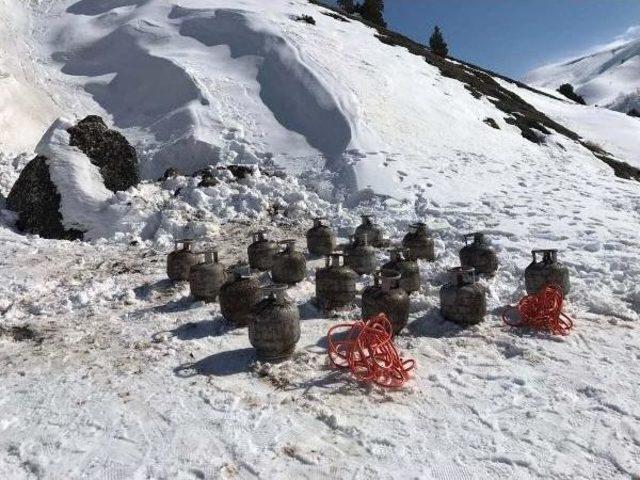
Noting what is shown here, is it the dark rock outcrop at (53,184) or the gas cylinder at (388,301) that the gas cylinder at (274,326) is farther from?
the dark rock outcrop at (53,184)

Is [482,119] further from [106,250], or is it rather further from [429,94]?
[106,250]

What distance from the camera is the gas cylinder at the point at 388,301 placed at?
22.4 feet

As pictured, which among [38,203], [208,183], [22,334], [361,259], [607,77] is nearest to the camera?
[22,334]

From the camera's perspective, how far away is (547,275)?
7.83m

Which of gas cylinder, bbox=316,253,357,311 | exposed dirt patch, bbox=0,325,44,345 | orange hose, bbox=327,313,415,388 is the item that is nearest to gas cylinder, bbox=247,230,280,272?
gas cylinder, bbox=316,253,357,311

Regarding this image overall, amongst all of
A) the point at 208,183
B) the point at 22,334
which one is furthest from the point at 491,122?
the point at 22,334

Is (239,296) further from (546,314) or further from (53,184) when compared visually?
(53,184)

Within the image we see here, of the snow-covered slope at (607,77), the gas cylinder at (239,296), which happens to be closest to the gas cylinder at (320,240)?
the gas cylinder at (239,296)

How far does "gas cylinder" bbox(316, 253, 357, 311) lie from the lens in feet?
25.2

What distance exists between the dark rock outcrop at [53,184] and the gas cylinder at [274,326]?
7080 mm

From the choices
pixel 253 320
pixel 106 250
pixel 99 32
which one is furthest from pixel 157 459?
pixel 99 32

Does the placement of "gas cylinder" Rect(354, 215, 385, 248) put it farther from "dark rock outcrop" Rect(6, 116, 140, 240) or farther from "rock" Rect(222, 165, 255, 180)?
"dark rock outcrop" Rect(6, 116, 140, 240)

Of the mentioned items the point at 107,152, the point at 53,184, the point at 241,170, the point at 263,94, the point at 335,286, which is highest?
the point at 263,94

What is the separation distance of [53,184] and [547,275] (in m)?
10.3
